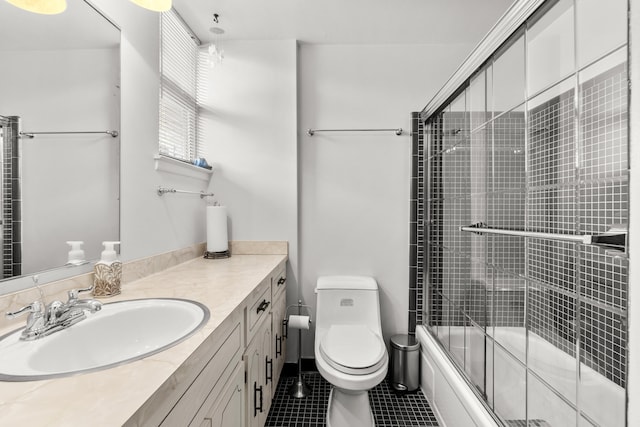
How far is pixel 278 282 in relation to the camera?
1.97m

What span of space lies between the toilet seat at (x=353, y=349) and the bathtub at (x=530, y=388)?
40 cm

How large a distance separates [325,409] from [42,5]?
2232mm

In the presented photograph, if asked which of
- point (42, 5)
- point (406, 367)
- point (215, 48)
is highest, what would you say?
point (215, 48)

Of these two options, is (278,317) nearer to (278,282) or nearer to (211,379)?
(278,282)

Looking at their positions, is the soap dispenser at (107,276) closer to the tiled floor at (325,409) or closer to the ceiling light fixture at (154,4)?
the ceiling light fixture at (154,4)

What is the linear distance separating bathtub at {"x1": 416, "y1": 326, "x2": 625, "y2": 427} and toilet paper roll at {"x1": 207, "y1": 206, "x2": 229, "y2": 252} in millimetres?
1562

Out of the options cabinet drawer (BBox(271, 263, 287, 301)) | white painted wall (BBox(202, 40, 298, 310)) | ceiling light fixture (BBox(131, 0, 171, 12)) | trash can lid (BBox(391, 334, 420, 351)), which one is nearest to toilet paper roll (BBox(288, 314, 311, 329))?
cabinet drawer (BBox(271, 263, 287, 301))

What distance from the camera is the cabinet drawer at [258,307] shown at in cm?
131

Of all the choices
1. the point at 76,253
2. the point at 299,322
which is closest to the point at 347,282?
the point at 299,322

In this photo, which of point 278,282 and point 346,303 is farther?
point 346,303

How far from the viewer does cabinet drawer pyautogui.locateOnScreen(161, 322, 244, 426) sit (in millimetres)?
708

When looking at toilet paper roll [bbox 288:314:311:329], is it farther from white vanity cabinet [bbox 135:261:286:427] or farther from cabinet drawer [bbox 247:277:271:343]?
cabinet drawer [bbox 247:277:271:343]

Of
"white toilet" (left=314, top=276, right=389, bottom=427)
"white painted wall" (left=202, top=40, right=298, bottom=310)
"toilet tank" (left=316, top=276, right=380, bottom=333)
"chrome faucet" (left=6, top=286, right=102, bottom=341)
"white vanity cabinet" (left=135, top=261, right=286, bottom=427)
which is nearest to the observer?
"white vanity cabinet" (left=135, top=261, right=286, bottom=427)

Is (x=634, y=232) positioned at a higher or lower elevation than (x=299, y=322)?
higher
